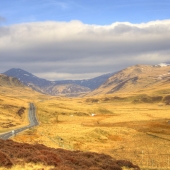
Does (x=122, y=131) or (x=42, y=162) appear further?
(x=122, y=131)

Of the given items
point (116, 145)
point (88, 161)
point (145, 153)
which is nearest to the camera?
point (88, 161)

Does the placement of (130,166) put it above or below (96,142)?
above

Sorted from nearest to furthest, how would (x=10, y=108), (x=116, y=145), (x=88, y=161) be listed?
(x=88, y=161), (x=116, y=145), (x=10, y=108)

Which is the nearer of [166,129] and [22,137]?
[22,137]

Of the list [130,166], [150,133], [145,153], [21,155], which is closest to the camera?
[21,155]

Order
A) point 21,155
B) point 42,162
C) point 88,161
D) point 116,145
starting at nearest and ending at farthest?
point 42,162
point 21,155
point 88,161
point 116,145

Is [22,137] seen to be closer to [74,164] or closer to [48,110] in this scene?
[74,164]

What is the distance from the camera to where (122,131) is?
69.0 meters

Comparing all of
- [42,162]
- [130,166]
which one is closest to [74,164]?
[42,162]

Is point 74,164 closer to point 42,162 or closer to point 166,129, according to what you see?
point 42,162

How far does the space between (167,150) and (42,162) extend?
30.3 m

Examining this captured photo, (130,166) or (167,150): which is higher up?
(130,166)

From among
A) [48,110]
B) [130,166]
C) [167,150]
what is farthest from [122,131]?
[48,110]

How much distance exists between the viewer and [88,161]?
87.7 ft
